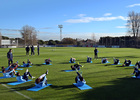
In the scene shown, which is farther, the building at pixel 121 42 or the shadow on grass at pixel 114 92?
the building at pixel 121 42

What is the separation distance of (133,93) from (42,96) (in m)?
4.51

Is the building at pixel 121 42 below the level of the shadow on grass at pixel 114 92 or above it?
above

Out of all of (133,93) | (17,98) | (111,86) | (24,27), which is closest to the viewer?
(17,98)

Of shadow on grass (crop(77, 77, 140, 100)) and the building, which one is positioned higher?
the building

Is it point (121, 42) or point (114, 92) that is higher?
point (121, 42)

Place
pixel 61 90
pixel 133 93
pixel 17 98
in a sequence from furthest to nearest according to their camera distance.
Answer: pixel 61 90, pixel 133 93, pixel 17 98

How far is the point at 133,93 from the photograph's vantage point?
7.73 m

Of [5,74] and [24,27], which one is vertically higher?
[24,27]

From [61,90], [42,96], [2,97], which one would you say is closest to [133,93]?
[61,90]

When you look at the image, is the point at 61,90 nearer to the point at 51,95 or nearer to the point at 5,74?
the point at 51,95

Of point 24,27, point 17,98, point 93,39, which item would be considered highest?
point 24,27

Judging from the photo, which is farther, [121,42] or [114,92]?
[121,42]

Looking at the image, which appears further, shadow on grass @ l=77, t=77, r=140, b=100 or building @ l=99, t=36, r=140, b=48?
building @ l=99, t=36, r=140, b=48

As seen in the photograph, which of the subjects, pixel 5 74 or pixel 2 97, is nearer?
pixel 2 97
